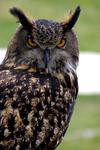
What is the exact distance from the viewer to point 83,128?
1848 cm

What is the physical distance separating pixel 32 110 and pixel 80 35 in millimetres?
14454

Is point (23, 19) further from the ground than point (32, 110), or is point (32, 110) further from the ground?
point (23, 19)

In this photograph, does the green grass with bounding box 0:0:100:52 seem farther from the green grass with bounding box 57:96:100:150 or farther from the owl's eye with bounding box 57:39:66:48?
the owl's eye with bounding box 57:39:66:48

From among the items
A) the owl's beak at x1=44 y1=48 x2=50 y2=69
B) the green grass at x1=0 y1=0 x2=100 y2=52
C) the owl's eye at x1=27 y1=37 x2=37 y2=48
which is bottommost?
the owl's beak at x1=44 y1=48 x2=50 y2=69

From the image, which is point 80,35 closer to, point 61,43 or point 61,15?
point 61,15

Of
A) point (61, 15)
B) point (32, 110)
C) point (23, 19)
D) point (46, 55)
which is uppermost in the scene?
point (61, 15)

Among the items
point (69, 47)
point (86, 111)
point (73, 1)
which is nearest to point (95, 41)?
point (73, 1)

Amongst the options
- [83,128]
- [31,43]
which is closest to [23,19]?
[31,43]

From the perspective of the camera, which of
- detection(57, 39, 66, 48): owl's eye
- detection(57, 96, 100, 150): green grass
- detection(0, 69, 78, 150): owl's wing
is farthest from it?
detection(57, 96, 100, 150): green grass

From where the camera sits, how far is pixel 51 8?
1095 inches

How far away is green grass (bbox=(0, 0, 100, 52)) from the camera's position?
79.8 ft

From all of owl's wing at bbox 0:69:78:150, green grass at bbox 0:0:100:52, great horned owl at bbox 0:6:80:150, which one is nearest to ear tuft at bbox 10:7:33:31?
great horned owl at bbox 0:6:80:150

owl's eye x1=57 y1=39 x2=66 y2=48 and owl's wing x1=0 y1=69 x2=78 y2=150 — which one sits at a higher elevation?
owl's eye x1=57 y1=39 x2=66 y2=48

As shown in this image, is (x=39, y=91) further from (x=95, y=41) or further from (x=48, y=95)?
(x=95, y=41)
